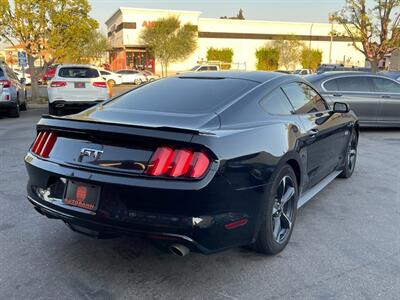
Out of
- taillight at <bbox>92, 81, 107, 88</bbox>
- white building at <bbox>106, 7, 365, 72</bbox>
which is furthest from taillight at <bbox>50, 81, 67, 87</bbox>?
white building at <bbox>106, 7, 365, 72</bbox>

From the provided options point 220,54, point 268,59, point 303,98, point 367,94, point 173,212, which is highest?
point 220,54

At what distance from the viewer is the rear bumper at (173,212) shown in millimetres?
2646

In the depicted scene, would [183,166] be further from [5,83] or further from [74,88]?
[5,83]

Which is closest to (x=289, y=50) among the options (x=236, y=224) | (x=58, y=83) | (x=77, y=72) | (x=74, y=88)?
(x=77, y=72)

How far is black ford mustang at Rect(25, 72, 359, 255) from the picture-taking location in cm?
266

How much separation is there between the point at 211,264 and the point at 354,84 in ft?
27.2

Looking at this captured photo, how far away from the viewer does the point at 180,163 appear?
2648 millimetres

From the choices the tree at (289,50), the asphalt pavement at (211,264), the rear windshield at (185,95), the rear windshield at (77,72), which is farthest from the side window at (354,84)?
the tree at (289,50)

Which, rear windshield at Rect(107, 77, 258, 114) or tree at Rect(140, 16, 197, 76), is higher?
tree at Rect(140, 16, 197, 76)

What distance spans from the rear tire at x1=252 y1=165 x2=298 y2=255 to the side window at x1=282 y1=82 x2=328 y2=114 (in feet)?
2.78

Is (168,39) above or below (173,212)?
above

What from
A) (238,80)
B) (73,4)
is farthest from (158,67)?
(238,80)

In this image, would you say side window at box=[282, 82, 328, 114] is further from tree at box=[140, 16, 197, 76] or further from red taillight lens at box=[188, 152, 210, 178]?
tree at box=[140, 16, 197, 76]

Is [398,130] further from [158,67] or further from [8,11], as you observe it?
[158,67]
